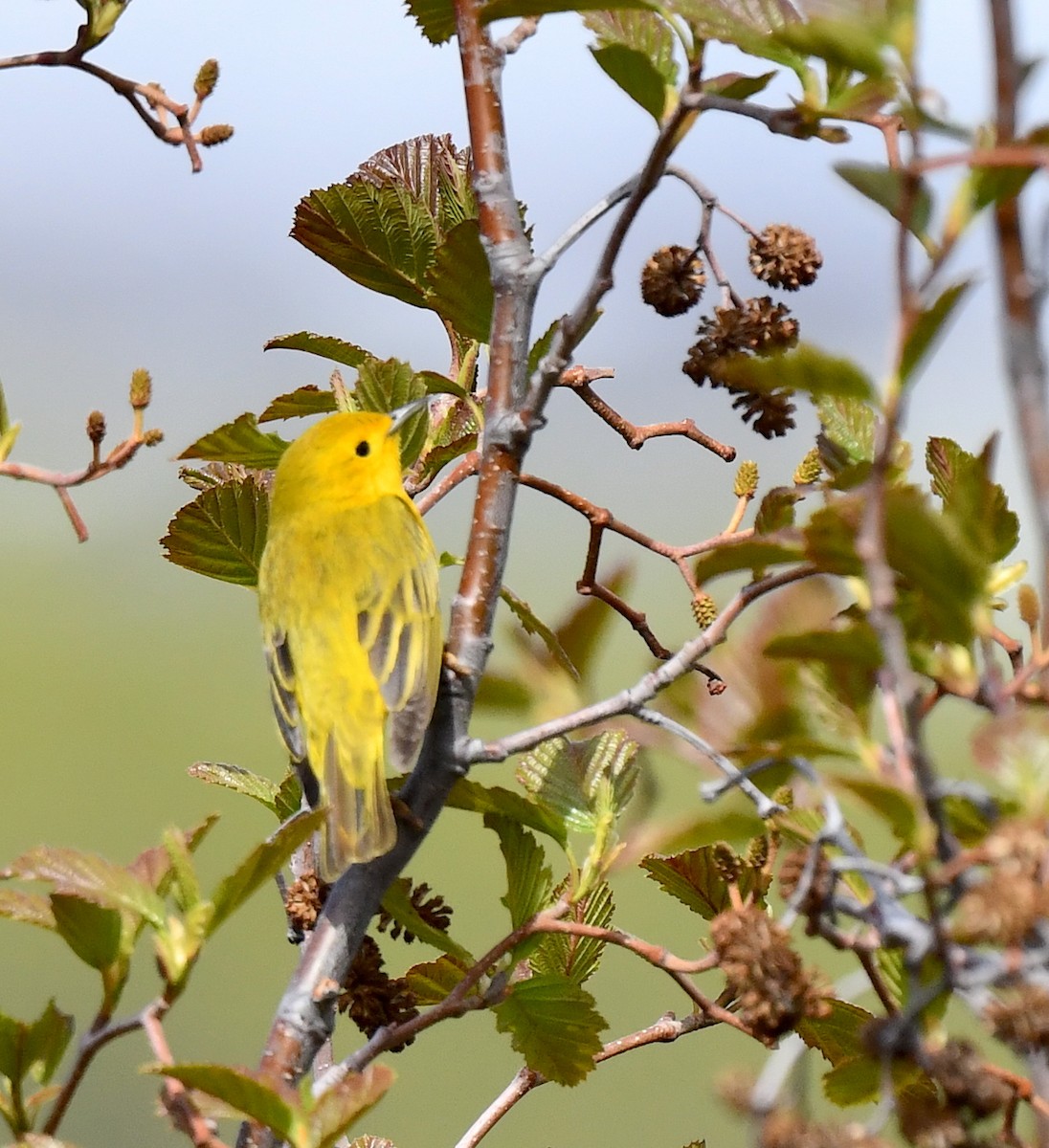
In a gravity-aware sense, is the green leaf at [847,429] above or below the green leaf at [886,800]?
above

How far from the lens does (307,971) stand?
0.83m

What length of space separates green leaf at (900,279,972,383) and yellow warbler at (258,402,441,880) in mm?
693

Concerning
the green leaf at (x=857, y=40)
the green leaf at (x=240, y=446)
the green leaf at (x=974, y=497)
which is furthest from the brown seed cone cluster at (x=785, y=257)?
the green leaf at (x=857, y=40)

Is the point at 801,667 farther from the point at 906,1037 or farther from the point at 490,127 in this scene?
the point at 490,127

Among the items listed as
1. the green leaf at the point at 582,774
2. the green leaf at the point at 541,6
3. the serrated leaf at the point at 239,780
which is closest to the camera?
the green leaf at the point at 541,6

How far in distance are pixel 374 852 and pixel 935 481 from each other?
0.50 meters

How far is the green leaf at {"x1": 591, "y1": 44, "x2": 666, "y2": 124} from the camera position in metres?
0.76

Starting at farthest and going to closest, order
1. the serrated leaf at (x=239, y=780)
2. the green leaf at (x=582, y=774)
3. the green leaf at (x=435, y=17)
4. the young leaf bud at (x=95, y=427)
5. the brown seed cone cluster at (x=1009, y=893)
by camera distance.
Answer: the young leaf bud at (x=95, y=427), the serrated leaf at (x=239, y=780), the green leaf at (x=435, y=17), the green leaf at (x=582, y=774), the brown seed cone cluster at (x=1009, y=893)

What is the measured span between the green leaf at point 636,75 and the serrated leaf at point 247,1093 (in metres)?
0.58

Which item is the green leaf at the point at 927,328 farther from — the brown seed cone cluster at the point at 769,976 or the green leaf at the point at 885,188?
the brown seed cone cluster at the point at 769,976

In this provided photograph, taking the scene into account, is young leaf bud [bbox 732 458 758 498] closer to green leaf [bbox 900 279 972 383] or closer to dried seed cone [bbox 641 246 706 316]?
dried seed cone [bbox 641 246 706 316]

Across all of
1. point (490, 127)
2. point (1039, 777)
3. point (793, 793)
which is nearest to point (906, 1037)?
point (1039, 777)

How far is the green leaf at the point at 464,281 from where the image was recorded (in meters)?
1.00

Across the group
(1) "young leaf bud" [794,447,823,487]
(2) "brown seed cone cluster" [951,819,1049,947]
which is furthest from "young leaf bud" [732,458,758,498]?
(2) "brown seed cone cluster" [951,819,1049,947]
